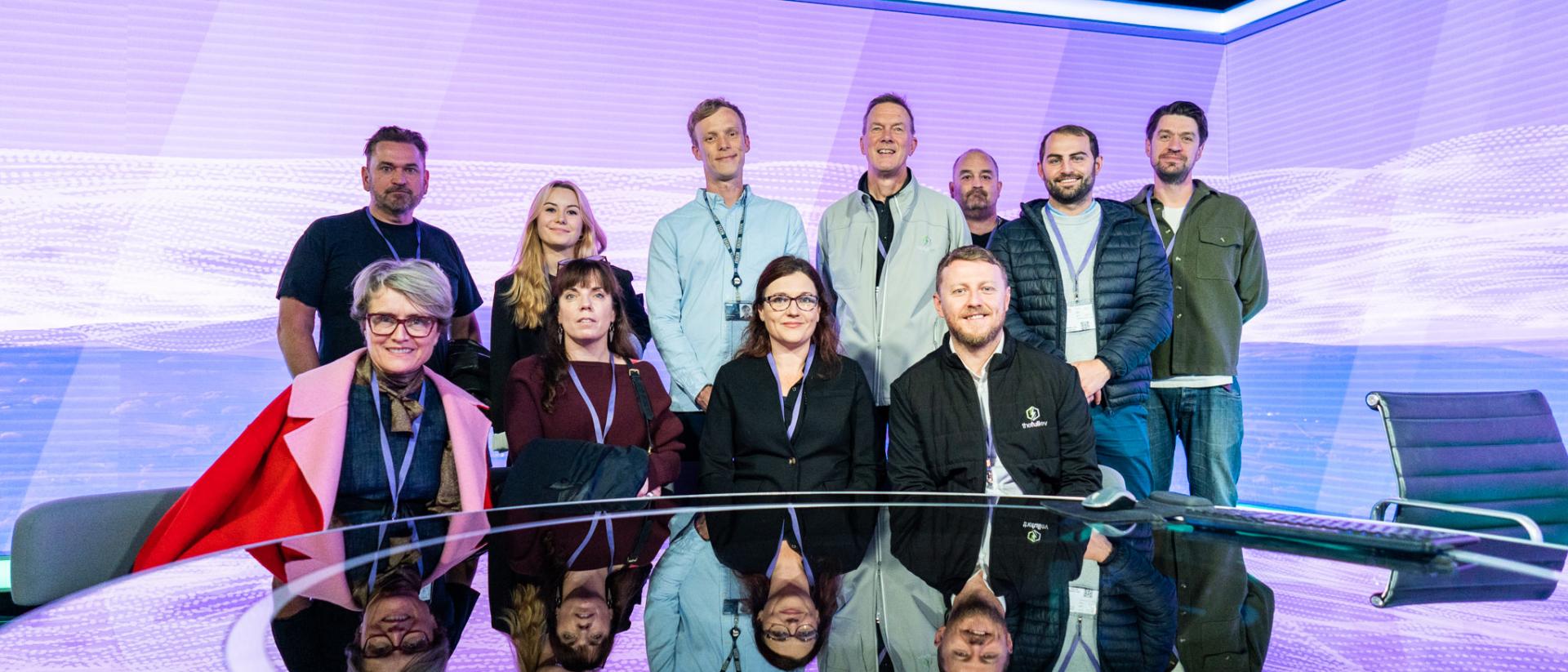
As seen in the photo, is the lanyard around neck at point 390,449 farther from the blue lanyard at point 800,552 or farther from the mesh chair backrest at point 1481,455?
the mesh chair backrest at point 1481,455

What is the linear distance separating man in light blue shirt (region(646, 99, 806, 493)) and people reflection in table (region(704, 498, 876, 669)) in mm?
1603

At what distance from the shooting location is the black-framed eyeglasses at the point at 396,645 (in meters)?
0.94

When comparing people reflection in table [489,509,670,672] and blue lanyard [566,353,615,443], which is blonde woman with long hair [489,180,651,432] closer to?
blue lanyard [566,353,615,443]

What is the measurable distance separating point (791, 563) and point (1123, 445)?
2.44m

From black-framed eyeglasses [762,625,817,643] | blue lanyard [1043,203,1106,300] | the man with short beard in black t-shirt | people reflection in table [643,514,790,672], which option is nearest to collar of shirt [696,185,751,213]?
the man with short beard in black t-shirt

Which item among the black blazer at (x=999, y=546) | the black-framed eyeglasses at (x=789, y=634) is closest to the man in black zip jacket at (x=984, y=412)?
the black blazer at (x=999, y=546)

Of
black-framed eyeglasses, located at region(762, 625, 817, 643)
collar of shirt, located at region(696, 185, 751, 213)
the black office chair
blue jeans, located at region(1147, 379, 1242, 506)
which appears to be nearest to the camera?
black-framed eyeglasses, located at region(762, 625, 817, 643)

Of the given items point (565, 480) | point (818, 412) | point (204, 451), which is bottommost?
point (204, 451)

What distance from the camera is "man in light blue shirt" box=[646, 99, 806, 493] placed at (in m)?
3.59

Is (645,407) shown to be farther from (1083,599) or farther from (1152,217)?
(1152,217)

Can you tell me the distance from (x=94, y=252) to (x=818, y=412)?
398 cm

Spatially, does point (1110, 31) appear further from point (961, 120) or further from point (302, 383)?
point (302, 383)

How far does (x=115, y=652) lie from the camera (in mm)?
895

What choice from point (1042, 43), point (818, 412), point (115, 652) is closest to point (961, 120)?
point (1042, 43)
